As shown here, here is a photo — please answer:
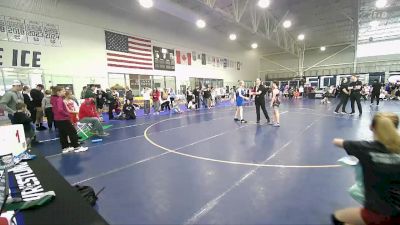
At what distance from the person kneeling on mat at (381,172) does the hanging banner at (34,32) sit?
1552cm

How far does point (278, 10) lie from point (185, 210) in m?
19.9

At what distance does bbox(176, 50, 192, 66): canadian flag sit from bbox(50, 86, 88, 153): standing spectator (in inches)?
654

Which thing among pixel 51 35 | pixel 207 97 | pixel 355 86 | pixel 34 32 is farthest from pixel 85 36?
pixel 355 86

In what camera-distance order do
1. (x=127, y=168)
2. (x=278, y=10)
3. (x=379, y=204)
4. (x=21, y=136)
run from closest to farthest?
(x=379, y=204), (x=21, y=136), (x=127, y=168), (x=278, y=10)

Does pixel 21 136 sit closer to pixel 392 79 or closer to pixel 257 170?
pixel 257 170

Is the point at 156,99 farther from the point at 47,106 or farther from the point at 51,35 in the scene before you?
the point at 51,35

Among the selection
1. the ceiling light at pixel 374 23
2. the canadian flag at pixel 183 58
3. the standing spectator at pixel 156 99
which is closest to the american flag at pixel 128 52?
the canadian flag at pixel 183 58

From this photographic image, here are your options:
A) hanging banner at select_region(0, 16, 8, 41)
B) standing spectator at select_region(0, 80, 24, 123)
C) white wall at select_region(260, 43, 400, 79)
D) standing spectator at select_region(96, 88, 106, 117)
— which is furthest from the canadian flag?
white wall at select_region(260, 43, 400, 79)

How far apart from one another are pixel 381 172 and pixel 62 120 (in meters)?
6.49

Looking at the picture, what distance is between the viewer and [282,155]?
5211 millimetres

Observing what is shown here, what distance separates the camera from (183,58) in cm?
2253

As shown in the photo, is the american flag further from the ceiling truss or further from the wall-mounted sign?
the ceiling truss

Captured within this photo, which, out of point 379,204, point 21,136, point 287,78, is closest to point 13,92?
point 21,136

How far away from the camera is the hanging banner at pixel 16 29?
11.7 m
